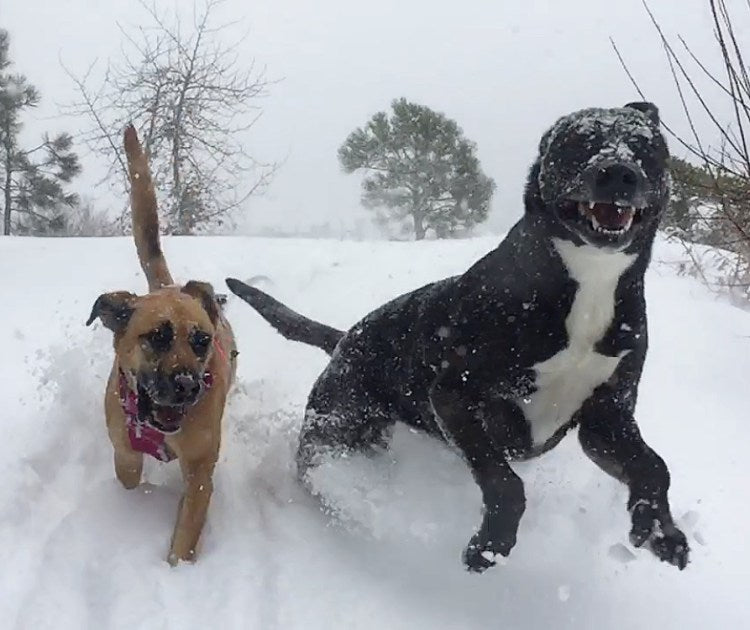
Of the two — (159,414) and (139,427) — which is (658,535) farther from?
(139,427)

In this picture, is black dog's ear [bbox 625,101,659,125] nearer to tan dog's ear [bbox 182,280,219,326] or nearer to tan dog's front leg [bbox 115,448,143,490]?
tan dog's ear [bbox 182,280,219,326]

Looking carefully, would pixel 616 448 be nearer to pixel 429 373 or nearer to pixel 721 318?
pixel 429 373

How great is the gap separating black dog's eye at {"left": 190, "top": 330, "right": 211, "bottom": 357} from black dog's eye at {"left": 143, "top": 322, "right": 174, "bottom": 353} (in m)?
0.08

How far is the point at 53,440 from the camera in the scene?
12.3ft

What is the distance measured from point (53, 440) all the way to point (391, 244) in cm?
590

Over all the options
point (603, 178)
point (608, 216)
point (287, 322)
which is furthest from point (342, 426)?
point (603, 178)

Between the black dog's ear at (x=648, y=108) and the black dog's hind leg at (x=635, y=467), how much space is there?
3.23ft

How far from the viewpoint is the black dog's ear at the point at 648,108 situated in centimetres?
294

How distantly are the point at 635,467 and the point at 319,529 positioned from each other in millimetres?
1342

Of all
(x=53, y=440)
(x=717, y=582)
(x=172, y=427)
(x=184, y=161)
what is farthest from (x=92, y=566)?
(x=184, y=161)

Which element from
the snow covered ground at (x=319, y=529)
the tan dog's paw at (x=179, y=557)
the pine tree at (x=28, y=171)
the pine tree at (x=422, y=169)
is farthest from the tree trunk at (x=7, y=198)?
the tan dog's paw at (x=179, y=557)

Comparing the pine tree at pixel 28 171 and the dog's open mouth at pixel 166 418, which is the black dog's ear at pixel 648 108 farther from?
the pine tree at pixel 28 171

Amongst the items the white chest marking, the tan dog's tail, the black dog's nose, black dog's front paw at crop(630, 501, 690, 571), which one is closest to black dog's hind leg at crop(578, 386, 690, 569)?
black dog's front paw at crop(630, 501, 690, 571)

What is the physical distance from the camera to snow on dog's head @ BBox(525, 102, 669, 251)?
2545 mm
